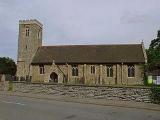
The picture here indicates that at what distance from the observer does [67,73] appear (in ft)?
195

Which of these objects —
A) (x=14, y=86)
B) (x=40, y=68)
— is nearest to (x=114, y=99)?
(x=14, y=86)

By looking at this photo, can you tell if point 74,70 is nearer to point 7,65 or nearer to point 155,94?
point 155,94

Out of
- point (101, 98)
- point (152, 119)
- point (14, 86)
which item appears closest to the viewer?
point (152, 119)

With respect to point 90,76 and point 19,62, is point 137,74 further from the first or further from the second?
point 19,62

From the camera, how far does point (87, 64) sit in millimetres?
58594

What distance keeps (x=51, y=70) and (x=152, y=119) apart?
146ft

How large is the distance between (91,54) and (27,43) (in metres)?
16.3

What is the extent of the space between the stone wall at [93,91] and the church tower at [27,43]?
2620cm

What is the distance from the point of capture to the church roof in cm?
5658

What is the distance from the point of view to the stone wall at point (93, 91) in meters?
27.5

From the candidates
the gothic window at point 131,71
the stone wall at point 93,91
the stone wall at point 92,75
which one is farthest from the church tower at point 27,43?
the stone wall at point 93,91

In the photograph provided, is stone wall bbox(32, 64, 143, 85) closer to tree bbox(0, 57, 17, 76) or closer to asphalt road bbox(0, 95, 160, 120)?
tree bbox(0, 57, 17, 76)

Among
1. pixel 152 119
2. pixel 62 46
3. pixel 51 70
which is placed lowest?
pixel 152 119

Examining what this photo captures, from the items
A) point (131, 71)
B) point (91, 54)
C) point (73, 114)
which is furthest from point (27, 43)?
point (73, 114)
